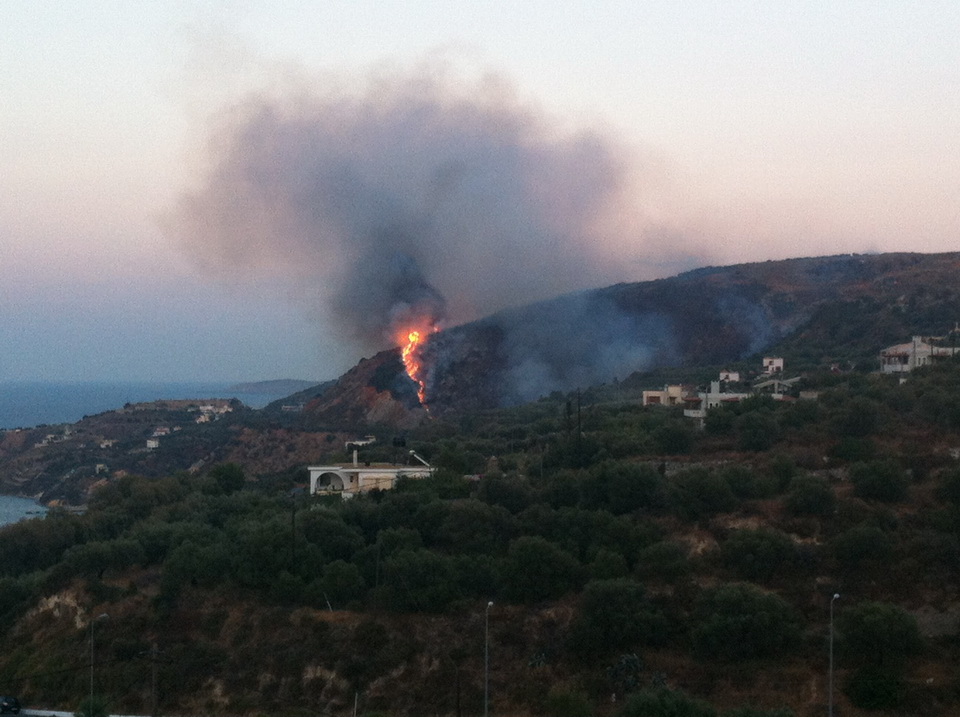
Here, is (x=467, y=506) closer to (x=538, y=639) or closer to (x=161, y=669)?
(x=538, y=639)

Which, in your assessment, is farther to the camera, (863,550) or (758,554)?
(758,554)

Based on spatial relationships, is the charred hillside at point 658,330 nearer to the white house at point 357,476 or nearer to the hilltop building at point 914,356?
the hilltop building at point 914,356

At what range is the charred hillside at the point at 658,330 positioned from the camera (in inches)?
3718

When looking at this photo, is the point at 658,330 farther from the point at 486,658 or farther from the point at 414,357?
the point at 486,658

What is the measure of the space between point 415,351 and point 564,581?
191 ft

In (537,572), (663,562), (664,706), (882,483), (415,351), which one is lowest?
(664,706)

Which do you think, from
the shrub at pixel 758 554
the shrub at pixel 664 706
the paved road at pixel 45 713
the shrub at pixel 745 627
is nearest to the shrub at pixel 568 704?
the shrub at pixel 664 706

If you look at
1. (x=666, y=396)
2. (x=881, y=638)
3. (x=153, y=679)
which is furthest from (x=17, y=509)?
(x=881, y=638)

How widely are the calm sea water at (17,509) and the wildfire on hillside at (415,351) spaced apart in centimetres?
2477

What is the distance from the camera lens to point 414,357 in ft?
326

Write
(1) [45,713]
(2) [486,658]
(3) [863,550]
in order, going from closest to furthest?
1. (2) [486,658]
2. (1) [45,713]
3. (3) [863,550]

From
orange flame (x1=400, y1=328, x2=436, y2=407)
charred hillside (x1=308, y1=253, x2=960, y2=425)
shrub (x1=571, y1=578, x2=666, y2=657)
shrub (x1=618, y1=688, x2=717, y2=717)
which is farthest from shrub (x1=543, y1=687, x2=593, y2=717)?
orange flame (x1=400, y1=328, x2=436, y2=407)

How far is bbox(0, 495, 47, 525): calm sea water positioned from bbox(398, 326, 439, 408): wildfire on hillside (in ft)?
81.3

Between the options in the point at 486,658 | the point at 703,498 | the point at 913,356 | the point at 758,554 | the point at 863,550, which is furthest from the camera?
the point at 913,356
